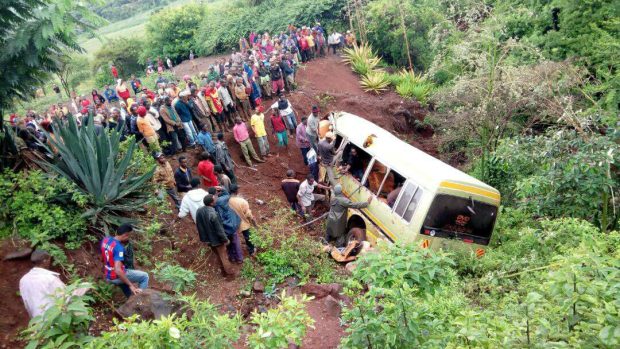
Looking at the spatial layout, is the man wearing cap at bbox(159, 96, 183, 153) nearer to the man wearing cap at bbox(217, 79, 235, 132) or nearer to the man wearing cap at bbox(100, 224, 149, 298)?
the man wearing cap at bbox(217, 79, 235, 132)

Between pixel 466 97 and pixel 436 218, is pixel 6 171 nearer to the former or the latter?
pixel 436 218

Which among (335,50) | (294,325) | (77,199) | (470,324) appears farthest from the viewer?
(335,50)

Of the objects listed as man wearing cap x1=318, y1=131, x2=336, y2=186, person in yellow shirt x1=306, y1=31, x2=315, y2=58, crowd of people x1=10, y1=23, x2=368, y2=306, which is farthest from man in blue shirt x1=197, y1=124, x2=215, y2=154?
person in yellow shirt x1=306, y1=31, x2=315, y2=58

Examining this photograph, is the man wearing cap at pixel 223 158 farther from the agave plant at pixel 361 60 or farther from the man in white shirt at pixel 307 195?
the agave plant at pixel 361 60

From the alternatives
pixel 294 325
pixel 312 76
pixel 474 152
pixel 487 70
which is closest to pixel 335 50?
pixel 312 76

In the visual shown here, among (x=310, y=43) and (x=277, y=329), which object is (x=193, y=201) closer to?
(x=277, y=329)

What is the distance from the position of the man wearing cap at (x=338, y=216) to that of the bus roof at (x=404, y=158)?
885 mm

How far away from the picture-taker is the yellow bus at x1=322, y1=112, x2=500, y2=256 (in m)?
6.77

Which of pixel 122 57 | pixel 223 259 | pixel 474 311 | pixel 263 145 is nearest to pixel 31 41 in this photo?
pixel 223 259

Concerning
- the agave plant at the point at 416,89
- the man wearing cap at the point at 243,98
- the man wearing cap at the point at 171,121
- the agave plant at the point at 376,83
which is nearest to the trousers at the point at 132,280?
the man wearing cap at the point at 171,121

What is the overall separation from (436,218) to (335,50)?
15.4 meters

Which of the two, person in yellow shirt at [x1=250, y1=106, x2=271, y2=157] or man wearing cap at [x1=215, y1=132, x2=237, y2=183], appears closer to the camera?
man wearing cap at [x1=215, y1=132, x2=237, y2=183]

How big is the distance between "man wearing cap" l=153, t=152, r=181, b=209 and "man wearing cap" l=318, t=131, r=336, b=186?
3133 millimetres

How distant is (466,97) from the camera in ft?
33.3
